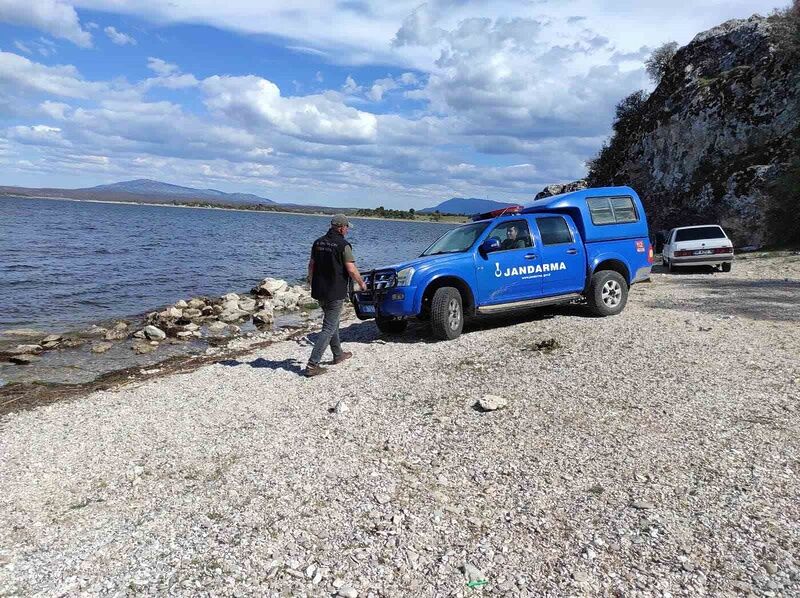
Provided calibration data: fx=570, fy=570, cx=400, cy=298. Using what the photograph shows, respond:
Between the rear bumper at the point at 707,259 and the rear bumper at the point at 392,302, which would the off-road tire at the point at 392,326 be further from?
the rear bumper at the point at 707,259

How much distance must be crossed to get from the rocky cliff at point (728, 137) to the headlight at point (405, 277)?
70.0ft

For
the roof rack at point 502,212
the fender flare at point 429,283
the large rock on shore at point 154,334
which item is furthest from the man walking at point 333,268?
the large rock on shore at point 154,334

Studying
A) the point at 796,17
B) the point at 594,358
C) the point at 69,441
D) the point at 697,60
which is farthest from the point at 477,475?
the point at 697,60

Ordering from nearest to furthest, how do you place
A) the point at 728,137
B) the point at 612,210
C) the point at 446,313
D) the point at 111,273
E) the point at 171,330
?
the point at 446,313 → the point at 612,210 → the point at 171,330 → the point at 111,273 → the point at 728,137

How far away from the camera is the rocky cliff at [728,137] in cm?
2659

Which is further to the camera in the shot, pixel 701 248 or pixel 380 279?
pixel 701 248

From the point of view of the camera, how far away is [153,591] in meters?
3.63

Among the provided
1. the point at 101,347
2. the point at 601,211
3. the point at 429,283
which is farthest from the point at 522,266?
the point at 101,347

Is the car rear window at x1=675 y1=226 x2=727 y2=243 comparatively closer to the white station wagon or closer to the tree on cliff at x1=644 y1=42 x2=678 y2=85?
the white station wagon

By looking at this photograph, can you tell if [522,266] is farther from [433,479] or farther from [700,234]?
[700,234]

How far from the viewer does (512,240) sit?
1078 centimetres

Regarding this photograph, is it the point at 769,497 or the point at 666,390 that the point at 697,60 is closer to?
the point at 666,390

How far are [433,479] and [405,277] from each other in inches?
210

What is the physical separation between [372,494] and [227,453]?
6.32ft
